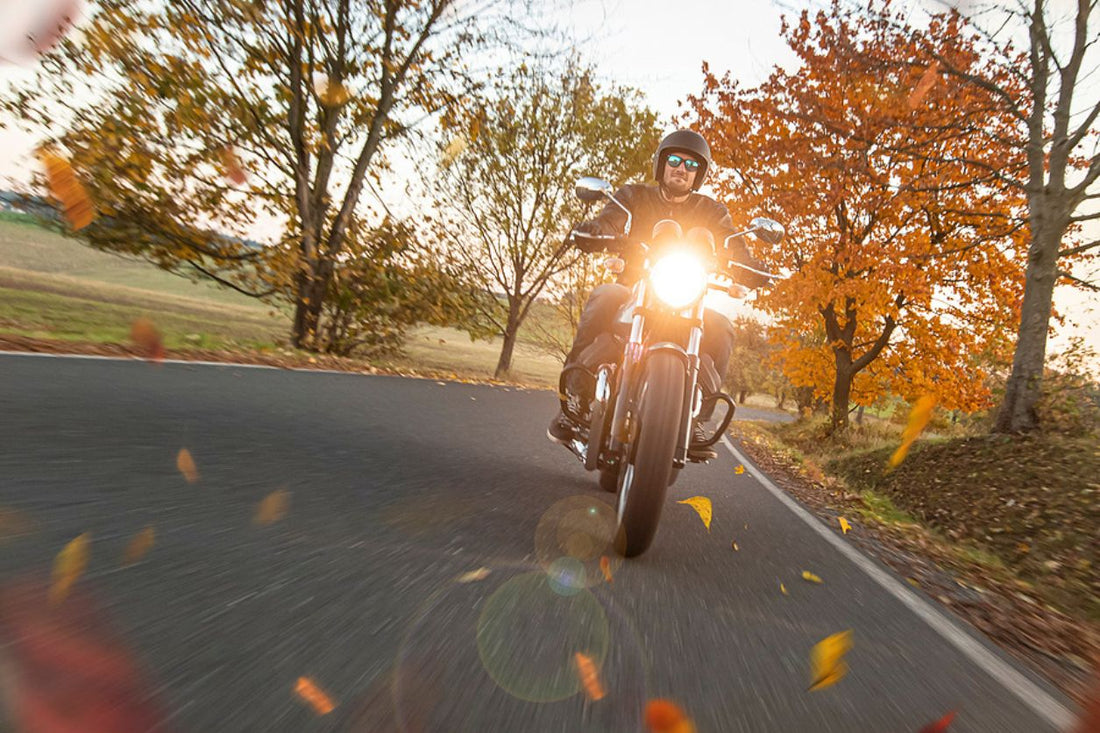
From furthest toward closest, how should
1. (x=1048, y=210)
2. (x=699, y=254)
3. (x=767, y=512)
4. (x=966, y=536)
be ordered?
1. (x=1048, y=210)
2. (x=966, y=536)
3. (x=767, y=512)
4. (x=699, y=254)

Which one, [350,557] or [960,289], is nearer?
[350,557]

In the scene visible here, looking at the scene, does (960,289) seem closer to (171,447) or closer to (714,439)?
(714,439)

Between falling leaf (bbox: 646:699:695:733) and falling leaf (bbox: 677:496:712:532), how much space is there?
256cm

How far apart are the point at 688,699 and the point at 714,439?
2.07m

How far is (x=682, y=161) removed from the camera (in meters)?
4.12

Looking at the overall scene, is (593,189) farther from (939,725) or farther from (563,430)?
(939,725)

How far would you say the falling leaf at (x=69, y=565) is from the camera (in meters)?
1.66

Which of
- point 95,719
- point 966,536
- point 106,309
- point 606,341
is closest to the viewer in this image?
point 95,719

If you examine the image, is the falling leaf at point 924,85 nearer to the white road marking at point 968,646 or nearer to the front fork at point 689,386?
the white road marking at point 968,646

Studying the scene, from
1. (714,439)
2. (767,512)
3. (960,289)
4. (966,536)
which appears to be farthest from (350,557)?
(960,289)

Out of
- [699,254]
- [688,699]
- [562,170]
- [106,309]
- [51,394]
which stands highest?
[562,170]

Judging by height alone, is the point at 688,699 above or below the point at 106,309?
above

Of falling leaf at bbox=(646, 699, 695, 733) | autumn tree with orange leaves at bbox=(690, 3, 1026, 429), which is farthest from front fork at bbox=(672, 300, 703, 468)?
autumn tree with orange leaves at bbox=(690, 3, 1026, 429)

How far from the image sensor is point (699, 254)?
10.9 feet
